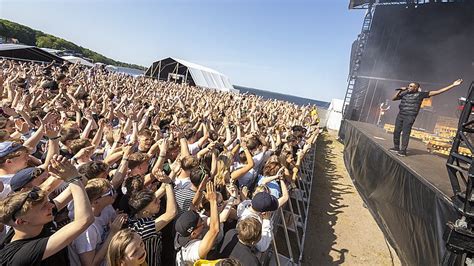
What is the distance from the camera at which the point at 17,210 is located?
6.08 ft

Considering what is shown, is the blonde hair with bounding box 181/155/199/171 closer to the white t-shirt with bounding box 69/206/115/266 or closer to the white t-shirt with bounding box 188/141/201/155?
the white t-shirt with bounding box 69/206/115/266

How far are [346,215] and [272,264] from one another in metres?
4.13

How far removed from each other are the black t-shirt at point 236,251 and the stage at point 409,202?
2.58 m

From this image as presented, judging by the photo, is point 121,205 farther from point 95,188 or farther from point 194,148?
point 194,148

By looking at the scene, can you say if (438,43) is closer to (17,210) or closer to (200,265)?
(200,265)

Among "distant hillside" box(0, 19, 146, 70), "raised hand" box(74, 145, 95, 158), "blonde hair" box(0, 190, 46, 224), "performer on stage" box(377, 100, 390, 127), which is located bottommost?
"raised hand" box(74, 145, 95, 158)

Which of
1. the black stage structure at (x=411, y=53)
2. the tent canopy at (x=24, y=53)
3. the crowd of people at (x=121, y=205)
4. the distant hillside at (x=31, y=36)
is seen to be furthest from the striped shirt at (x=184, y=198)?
the distant hillside at (x=31, y=36)

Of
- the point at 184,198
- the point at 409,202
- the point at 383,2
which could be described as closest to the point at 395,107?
the point at 383,2

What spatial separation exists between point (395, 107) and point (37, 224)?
18569 mm

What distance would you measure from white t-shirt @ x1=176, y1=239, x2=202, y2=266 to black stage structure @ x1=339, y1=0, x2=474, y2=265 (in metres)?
3.04

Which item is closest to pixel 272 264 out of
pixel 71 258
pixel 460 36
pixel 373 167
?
pixel 71 258

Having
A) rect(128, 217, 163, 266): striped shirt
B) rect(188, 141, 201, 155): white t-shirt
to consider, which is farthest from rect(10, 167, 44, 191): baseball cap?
rect(188, 141, 201, 155): white t-shirt

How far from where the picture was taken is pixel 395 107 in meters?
17.0

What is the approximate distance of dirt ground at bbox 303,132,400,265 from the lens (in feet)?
17.5
